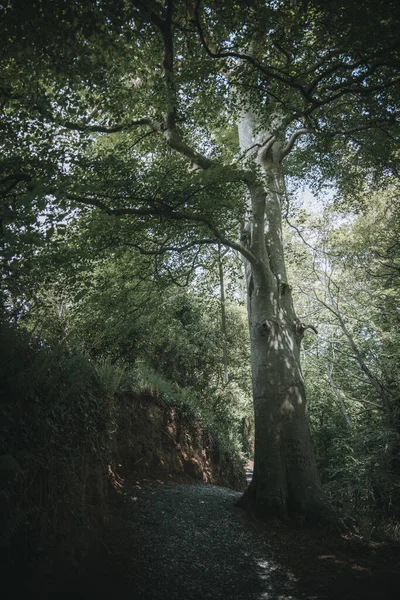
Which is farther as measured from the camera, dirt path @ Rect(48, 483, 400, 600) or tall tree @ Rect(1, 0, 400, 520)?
tall tree @ Rect(1, 0, 400, 520)

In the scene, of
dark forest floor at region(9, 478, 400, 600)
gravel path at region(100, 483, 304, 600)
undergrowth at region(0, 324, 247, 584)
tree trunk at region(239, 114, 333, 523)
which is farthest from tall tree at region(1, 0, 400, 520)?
undergrowth at region(0, 324, 247, 584)

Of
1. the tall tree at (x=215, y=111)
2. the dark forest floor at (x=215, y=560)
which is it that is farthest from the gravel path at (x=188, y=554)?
the tall tree at (x=215, y=111)

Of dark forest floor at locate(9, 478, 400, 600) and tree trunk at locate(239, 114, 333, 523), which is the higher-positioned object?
tree trunk at locate(239, 114, 333, 523)

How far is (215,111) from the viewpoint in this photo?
6891mm

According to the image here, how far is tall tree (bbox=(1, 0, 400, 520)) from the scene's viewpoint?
14.1 ft

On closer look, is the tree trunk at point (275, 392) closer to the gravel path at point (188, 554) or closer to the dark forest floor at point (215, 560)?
the dark forest floor at point (215, 560)

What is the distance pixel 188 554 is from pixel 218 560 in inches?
15.4

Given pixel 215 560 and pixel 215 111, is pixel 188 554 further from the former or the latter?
pixel 215 111

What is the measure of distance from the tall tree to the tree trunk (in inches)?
0.9

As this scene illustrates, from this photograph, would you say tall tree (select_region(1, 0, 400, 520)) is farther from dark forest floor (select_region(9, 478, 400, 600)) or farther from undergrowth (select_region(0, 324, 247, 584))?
undergrowth (select_region(0, 324, 247, 584))

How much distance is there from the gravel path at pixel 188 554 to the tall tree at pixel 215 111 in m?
1.06

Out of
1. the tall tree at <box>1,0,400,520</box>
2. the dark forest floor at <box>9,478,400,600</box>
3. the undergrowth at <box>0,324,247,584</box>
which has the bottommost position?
the dark forest floor at <box>9,478,400,600</box>

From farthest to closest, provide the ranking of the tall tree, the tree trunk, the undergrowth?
1. the tree trunk
2. the tall tree
3. the undergrowth

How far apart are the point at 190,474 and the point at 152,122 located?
8.43 meters
